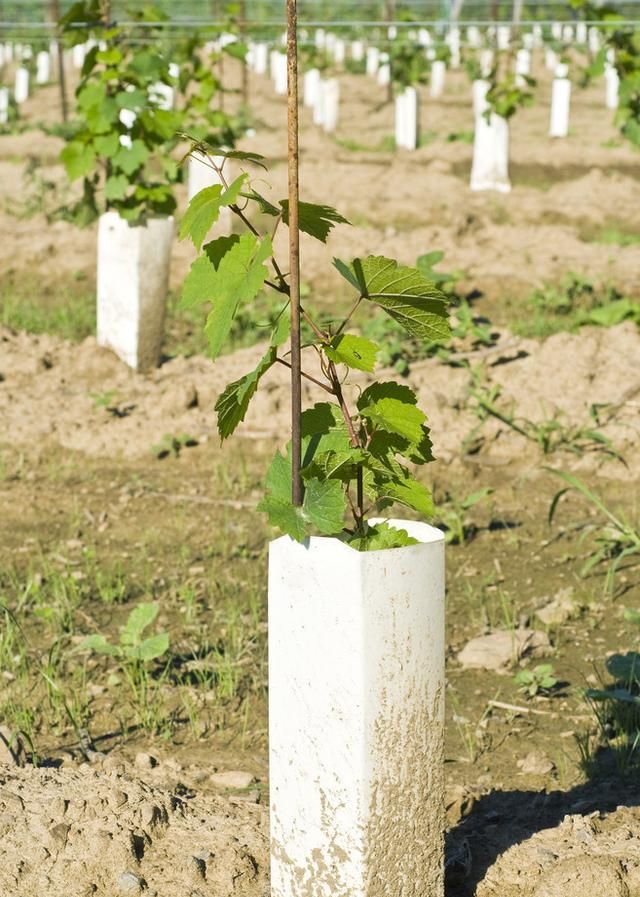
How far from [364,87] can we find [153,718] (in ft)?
77.4

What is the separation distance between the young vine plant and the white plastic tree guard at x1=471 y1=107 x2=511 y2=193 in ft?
34.8

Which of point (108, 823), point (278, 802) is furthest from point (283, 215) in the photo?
point (108, 823)

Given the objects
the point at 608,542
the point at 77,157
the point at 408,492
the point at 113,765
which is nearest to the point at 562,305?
the point at 77,157

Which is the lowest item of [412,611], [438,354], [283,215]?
[438,354]

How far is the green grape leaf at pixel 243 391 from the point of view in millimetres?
1907

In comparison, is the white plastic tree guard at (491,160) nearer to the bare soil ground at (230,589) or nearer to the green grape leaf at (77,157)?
the bare soil ground at (230,589)

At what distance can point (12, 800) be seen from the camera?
2490mm

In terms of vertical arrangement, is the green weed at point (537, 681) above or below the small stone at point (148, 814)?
below

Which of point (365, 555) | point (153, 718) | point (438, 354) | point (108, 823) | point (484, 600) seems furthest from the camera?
point (438, 354)

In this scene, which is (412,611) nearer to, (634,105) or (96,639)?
(96,639)

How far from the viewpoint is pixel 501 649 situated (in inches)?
144

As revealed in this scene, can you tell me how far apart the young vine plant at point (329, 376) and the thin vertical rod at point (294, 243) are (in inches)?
0.9

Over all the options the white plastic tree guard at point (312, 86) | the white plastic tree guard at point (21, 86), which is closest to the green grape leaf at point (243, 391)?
the white plastic tree guard at point (312, 86)

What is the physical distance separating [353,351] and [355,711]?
540 mm
